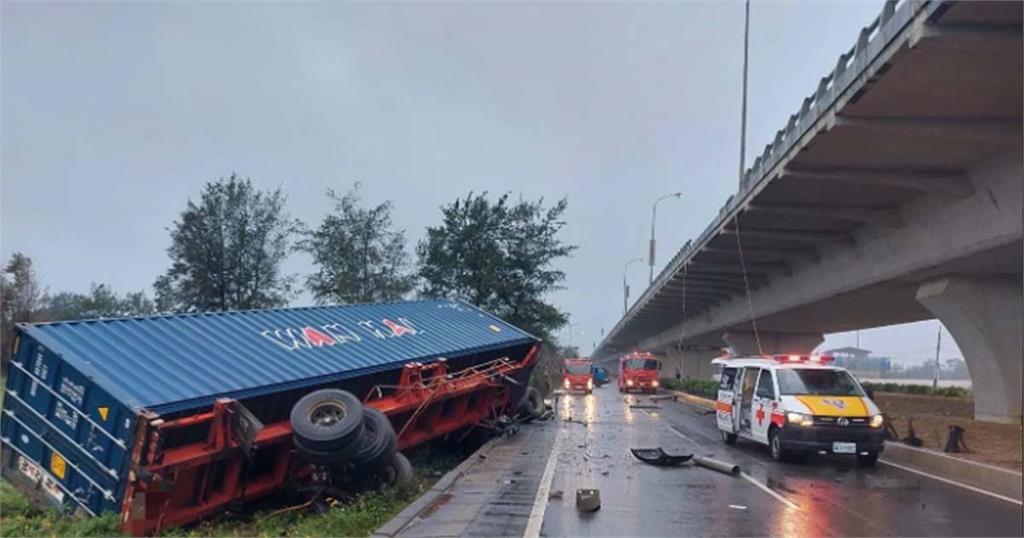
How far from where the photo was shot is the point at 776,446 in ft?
55.2

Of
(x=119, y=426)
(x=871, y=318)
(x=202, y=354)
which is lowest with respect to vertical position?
(x=119, y=426)

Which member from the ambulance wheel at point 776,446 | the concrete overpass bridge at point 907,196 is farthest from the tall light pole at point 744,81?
the ambulance wheel at point 776,446

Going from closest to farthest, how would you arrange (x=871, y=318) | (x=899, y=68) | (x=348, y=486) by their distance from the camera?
1. (x=348, y=486)
2. (x=899, y=68)
3. (x=871, y=318)

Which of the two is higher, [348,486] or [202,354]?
[202,354]

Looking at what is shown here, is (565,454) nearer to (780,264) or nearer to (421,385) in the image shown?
(421,385)

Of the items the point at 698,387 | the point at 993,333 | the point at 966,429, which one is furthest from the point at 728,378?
the point at 698,387

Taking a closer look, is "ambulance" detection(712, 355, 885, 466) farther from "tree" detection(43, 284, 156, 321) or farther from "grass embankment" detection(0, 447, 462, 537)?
"tree" detection(43, 284, 156, 321)

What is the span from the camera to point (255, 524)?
36.6ft

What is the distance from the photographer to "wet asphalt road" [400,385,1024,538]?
33.0 feet

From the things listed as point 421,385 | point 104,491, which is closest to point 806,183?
point 421,385

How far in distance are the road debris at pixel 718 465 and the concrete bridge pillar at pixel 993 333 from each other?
10.8 meters

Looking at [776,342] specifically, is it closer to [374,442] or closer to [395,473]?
[395,473]

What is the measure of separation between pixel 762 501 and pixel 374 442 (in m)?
5.26

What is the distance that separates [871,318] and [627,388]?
732 inches
